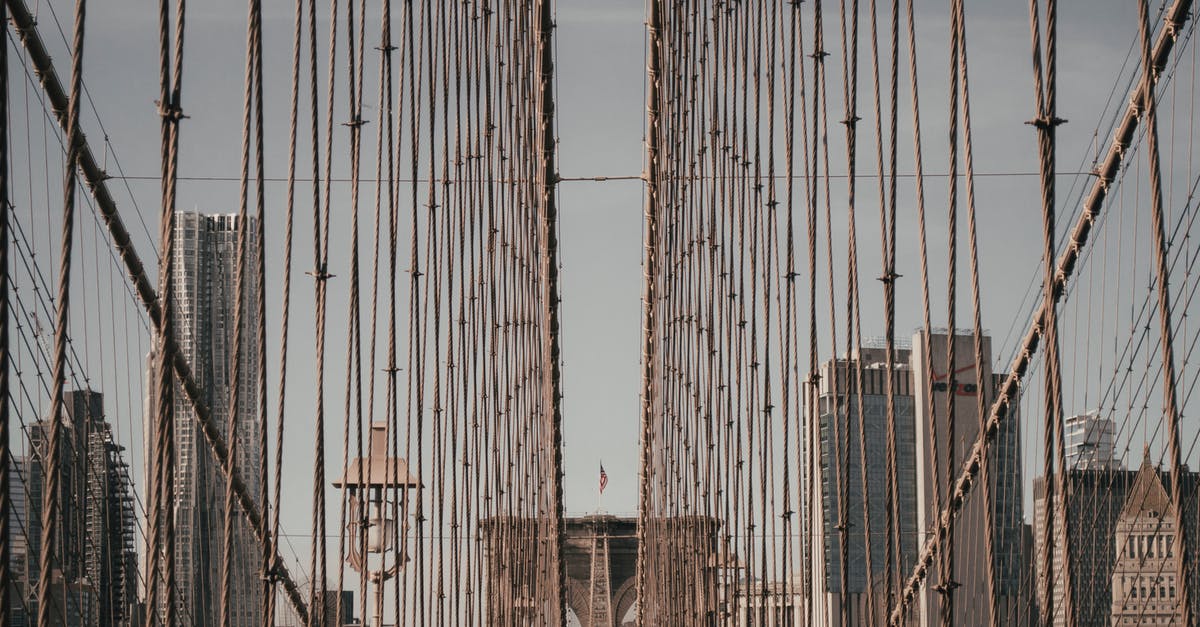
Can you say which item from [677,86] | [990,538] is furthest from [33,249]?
[677,86]

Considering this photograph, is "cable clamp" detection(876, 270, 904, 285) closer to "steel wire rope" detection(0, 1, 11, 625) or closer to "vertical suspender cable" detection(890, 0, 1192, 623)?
"vertical suspender cable" detection(890, 0, 1192, 623)

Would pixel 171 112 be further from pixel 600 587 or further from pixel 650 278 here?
pixel 600 587

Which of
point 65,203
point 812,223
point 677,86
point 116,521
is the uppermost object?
point 677,86

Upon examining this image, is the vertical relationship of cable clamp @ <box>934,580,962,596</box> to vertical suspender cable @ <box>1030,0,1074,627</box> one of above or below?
below

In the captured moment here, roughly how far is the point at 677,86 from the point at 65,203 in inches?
531

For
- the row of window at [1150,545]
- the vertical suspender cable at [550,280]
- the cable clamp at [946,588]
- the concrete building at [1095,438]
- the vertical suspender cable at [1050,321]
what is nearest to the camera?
the vertical suspender cable at [1050,321]

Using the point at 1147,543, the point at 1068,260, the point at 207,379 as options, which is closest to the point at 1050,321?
the point at 1068,260

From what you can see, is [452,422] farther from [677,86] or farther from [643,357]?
[677,86]

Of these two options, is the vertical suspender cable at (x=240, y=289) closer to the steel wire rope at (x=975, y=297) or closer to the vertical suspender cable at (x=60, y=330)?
the vertical suspender cable at (x=60, y=330)

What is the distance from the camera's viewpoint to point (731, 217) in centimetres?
1675

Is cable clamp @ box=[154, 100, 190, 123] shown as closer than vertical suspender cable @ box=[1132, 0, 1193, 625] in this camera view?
No

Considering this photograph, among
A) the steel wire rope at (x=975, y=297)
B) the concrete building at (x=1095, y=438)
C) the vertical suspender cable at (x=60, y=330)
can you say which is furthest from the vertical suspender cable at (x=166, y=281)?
the concrete building at (x=1095, y=438)

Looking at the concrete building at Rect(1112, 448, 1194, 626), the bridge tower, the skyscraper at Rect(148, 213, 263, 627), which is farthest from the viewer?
the bridge tower

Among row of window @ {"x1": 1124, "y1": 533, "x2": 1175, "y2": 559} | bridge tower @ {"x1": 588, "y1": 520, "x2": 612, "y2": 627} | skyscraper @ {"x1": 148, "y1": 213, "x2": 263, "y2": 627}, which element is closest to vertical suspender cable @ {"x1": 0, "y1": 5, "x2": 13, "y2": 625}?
row of window @ {"x1": 1124, "y1": 533, "x2": 1175, "y2": 559}
